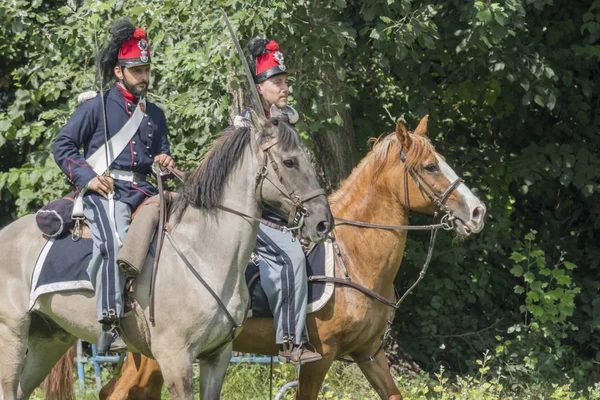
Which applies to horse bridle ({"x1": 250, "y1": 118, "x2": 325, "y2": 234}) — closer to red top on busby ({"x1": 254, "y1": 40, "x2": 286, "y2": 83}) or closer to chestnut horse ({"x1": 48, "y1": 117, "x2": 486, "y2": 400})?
red top on busby ({"x1": 254, "y1": 40, "x2": 286, "y2": 83})

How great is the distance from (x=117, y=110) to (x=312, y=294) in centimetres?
174

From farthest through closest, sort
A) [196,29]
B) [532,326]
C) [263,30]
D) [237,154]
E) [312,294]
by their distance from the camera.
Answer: [532,326] → [196,29] → [263,30] → [312,294] → [237,154]

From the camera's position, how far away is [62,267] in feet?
19.2

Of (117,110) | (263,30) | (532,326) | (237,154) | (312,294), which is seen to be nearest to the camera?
(237,154)

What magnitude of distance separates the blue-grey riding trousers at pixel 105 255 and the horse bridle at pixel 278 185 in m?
0.88

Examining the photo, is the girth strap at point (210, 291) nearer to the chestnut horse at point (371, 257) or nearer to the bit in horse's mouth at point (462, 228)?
the chestnut horse at point (371, 257)

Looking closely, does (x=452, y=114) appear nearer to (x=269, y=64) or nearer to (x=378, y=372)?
(x=269, y=64)

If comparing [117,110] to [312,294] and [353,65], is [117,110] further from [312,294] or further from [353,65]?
[353,65]

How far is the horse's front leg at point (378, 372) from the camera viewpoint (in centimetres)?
673

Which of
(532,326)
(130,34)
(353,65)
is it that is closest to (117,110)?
(130,34)

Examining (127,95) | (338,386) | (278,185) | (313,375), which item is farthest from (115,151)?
(338,386)

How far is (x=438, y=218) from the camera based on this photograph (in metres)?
6.86

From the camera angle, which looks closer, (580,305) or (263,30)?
(263,30)

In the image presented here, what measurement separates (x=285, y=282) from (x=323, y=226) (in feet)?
4.29
